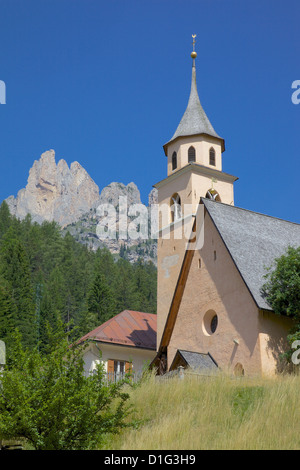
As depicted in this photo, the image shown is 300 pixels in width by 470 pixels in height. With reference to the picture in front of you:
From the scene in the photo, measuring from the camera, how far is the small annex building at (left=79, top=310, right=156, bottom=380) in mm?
38406

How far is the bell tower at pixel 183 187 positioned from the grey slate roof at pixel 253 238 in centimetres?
714

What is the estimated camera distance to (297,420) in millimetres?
12969

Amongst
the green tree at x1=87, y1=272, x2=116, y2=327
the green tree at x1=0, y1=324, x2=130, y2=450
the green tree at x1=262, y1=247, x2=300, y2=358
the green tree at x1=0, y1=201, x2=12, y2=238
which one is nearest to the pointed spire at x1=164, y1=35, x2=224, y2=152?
the green tree at x1=262, y1=247, x2=300, y2=358

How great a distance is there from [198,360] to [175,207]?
14.6 metres

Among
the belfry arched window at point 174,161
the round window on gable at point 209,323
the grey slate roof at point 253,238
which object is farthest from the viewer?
the belfry arched window at point 174,161

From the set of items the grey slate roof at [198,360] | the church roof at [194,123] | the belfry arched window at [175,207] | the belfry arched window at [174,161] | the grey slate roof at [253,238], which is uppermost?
the church roof at [194,123]

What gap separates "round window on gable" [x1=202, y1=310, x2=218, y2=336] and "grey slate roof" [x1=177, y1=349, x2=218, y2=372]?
3.47ft

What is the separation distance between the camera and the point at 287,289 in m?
22.0

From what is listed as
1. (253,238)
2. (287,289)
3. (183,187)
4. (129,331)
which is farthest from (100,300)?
(287,289)

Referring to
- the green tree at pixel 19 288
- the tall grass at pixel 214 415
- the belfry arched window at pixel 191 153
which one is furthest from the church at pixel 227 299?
the green tree at pixel 19 288

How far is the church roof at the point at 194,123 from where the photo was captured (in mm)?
37812

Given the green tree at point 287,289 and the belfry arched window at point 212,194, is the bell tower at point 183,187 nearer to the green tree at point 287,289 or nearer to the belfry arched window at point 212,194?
the belfry arched window at point 212,194
